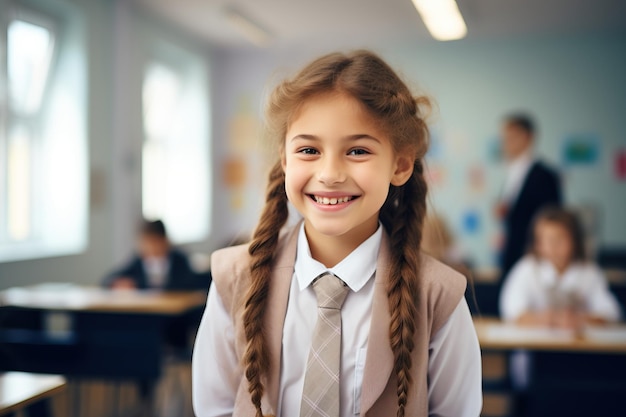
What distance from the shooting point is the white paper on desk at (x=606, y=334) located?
2.72m

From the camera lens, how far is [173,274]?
13.9 feet

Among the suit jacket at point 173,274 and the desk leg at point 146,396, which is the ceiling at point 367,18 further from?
the desk leg at point 146,396

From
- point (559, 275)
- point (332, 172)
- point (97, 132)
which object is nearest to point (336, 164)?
point (332, 172)

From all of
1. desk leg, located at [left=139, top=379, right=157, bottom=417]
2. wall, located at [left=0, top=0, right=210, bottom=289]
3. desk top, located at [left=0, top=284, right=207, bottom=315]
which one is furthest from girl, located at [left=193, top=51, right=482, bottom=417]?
wall, located at [left=0, top=0, right=210, bottom=289]

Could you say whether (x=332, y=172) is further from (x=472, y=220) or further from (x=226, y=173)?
(x=226, y=173)

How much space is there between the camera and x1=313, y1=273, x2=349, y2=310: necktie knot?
1.06 m

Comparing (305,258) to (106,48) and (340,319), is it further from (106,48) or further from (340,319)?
(106,48)

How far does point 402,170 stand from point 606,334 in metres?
2.18

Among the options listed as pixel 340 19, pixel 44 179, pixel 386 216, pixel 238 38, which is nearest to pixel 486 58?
pixel 340 19

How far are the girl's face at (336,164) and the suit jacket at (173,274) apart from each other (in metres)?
3.33

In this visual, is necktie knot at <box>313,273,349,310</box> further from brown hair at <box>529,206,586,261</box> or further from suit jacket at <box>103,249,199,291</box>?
suit jacket at <box>103,249,199,291</box>

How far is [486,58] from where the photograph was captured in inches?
284

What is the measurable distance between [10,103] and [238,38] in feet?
10.6

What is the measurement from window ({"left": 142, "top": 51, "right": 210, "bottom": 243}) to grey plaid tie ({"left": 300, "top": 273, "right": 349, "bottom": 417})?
5370 mm
